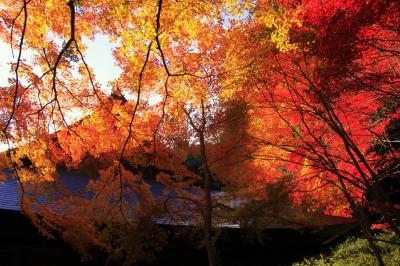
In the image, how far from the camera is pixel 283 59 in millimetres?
9008

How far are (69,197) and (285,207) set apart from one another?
20.9ft

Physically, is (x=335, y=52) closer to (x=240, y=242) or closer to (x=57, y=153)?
(x=240, y=242)

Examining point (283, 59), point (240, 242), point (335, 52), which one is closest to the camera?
point (335, 52)

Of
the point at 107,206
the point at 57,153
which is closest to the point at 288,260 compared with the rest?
the point at 107,206

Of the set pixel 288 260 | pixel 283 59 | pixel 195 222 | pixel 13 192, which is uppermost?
pixel 283 59

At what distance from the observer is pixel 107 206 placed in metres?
9.14

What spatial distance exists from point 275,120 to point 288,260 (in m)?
6.75

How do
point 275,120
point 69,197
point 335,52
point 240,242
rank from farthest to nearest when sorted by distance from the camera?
point 240,242 < point 275,120 < point 69,197 < point 335,52

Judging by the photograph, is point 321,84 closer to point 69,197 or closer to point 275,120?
point 275,120

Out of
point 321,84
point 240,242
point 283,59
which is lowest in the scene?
point 240,242

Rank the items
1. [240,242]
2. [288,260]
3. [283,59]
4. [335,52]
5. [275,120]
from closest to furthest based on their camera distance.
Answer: [335,52] < [283,59] < [275,120] < [240,242] < [288,260]

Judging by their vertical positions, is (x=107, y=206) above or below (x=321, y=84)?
below

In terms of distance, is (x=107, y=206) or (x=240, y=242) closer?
(x=107, y=206)

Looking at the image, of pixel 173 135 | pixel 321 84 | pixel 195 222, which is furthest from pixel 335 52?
pixel 173 135
